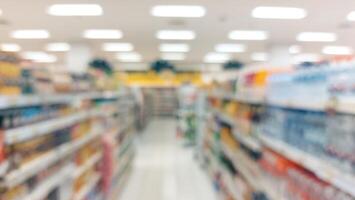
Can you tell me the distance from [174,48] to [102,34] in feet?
12.7

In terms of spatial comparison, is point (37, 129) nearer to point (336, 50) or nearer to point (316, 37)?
point (316, 37)

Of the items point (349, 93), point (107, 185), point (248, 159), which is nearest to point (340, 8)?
point (248, 159)

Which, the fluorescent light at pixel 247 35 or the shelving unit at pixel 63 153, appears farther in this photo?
the fluorescent light at pixel 247 35

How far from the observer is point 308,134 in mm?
2410

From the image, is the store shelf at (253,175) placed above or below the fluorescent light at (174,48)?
below

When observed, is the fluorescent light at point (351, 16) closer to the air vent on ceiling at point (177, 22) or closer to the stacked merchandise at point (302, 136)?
the air vent on ceiling at point (177, 22)

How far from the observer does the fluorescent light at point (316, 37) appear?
440 inches

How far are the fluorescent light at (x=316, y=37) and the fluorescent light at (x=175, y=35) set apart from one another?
3.11m

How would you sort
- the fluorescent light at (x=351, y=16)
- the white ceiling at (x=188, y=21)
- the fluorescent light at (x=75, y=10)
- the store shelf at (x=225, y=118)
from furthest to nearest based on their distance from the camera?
the fluorescent light at (x=351, y=16) → the fluorescent light at (x=75, y=10) → the white ceiling at (x=188, y=21) → the store shelf at (x=225, y=118)

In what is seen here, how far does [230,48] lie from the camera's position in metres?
14.6

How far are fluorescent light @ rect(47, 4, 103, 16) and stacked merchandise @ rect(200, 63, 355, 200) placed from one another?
479 cm

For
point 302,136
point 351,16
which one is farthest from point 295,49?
point 302,136

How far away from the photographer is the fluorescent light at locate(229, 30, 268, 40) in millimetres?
11028

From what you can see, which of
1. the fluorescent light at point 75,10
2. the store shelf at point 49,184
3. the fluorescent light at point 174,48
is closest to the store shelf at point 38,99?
the store shelf at point 49,184
